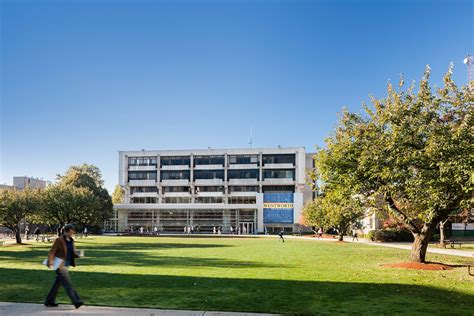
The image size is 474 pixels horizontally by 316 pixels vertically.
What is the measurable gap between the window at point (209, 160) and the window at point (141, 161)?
34.2 ft

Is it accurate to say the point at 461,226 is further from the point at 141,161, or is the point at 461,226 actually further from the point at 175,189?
the point at 141,161

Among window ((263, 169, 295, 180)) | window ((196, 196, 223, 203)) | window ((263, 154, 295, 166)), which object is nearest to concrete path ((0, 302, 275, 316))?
window ((263, 169, 295, 180))

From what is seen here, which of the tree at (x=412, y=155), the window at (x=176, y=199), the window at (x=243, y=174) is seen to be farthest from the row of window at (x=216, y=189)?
the tree at (x=412, y=155)

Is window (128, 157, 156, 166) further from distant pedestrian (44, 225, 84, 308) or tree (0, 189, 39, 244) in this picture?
distant pedestrian (44, 225, 84, 308)

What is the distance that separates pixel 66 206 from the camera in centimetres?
4728

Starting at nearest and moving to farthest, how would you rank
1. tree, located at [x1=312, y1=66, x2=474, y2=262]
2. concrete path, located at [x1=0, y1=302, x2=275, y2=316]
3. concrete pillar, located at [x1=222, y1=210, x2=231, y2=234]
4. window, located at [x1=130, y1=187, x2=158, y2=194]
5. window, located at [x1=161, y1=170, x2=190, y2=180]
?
1. concrete path, located at [x1=0, y1=302, x2=275, y2=316]
2. tree, located at [x1=312, y1=66, x2=474, y2=262]
3. concrete pillar, located at [x1=222, y1=210, x2=231, y2=234]
4. window, located at [x1=161, y1=170, x2=190, y2=180]
5. window, located at [x1=130, y1=187, x2=158, y2=194]

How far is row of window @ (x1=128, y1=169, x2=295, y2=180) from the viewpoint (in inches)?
3920

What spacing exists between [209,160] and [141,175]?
16794 millimetres

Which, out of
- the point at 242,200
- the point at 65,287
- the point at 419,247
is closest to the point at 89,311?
the point at 65,287

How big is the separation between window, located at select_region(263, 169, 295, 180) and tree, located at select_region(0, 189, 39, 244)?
62.7 meters

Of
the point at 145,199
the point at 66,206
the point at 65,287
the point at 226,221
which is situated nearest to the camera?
the point at 65,287

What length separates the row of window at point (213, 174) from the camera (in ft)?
327

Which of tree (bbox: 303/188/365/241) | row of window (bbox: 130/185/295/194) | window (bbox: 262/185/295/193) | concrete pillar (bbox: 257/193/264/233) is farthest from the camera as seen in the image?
row of window (bbox: 130/185/295/194)

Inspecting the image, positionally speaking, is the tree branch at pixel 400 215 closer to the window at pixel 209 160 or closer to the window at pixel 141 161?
the window at pixel 209 160
